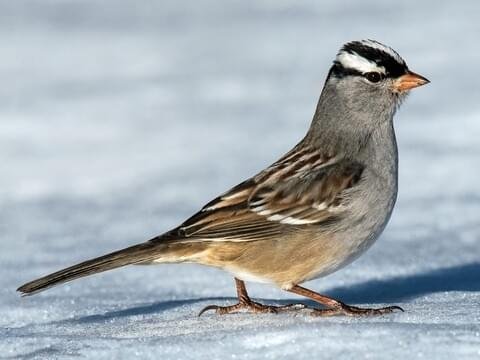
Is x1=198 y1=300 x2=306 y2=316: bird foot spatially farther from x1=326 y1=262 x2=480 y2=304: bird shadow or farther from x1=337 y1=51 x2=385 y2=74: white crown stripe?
x1=337 y1=51 x2=385 y2=74: white crown stripe

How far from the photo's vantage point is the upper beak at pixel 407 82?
6.63 meters

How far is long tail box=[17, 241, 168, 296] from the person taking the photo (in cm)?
581

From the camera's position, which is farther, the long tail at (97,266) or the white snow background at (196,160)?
the long tail at (97,266)

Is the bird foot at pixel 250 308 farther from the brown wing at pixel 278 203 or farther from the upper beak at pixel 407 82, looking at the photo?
the upper beak at pixel 407 82

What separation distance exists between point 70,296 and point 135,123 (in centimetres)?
427

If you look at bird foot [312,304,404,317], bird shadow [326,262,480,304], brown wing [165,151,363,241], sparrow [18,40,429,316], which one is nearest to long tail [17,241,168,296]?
sparrow [18,40,429,316]

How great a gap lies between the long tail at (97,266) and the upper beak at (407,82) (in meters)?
1.70

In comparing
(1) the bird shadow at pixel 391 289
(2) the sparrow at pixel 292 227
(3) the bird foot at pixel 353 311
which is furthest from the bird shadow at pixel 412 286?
(3) the bird foot at pixel 353 311

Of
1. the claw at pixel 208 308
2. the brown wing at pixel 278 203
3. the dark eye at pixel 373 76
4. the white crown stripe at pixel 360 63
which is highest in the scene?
the white crown stripe at pixel 360 63

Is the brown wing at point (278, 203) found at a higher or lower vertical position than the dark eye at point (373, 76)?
lower

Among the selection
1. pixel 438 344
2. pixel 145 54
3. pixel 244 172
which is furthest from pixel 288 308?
A: pixel 145 54

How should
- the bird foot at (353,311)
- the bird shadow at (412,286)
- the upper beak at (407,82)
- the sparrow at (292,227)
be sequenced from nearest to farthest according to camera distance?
the bird foot at (353,311) < the sparrow at (292,227) < the upper beak at (407,82) < the bird shadow at (412,286)

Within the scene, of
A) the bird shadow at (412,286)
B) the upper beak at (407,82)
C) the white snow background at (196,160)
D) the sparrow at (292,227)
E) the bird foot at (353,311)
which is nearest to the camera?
the white snow background at (196,160)

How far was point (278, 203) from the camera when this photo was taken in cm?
620
